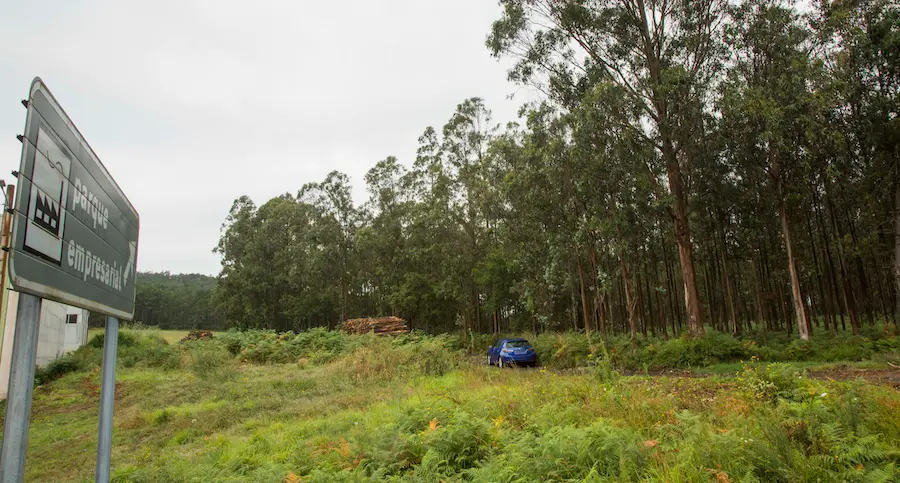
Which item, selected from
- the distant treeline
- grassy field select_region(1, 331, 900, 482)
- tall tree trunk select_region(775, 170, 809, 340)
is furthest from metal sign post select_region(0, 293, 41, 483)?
the distant treeline

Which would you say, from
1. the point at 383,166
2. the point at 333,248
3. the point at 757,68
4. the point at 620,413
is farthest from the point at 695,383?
the point at 333,248

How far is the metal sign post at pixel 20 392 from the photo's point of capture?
198cm

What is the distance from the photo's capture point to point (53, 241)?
2240mm

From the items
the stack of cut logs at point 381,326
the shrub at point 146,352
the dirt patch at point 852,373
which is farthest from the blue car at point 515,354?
the shrub at point 146,352

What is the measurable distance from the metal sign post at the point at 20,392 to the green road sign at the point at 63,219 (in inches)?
4.6

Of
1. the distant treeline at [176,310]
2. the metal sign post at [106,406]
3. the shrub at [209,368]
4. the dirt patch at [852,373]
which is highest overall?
the distant treeline at [176,310]

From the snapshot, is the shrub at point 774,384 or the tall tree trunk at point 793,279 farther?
the tall tree trunk at point 793,279

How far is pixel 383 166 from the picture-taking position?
144 feet

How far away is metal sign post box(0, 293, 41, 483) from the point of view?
198 cm

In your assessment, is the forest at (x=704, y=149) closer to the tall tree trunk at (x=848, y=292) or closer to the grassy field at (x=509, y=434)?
the tall tree trunk at (x=848, y=292)

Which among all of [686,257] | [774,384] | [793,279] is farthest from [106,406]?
[793,279]

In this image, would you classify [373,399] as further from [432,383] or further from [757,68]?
[757,68]

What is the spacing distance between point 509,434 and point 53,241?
499 cm

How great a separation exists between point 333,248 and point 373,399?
123 feet
